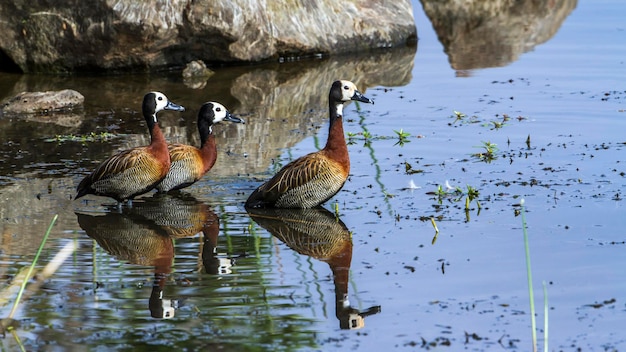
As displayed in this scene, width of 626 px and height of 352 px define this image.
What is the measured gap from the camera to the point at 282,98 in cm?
1490

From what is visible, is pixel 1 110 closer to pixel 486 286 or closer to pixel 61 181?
pixel 61 181

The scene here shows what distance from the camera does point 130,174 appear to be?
10312 mm

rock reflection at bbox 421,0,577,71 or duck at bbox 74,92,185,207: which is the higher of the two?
rock reflection at bbox 421,0,577,71

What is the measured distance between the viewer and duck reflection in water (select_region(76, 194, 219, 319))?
8812mm

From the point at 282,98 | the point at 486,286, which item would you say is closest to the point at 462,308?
the point at 486,286

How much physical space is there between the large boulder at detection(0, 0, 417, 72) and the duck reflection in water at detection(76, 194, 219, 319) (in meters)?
5.35

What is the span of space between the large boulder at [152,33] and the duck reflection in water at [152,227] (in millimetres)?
5353

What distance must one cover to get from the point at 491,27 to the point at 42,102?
26.5 feet

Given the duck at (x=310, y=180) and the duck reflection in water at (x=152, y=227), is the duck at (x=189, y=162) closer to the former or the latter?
the duck reflection in water at (x=152, y=227)

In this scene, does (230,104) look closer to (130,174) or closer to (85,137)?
(85,137)

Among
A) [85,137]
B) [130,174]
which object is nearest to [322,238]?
[130,174]

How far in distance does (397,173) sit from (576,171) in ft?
5.23

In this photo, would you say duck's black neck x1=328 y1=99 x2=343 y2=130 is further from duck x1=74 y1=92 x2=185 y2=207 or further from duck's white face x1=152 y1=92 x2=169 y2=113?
duck's white face x1=152 y1=92 x2=169 y2=113

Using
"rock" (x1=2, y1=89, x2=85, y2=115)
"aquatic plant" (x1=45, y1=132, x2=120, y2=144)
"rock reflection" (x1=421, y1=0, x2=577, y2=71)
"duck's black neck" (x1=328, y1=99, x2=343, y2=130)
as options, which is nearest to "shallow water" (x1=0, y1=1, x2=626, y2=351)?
"aquatic plant" (x1=45, y1=132, x2=120, y2=144)
